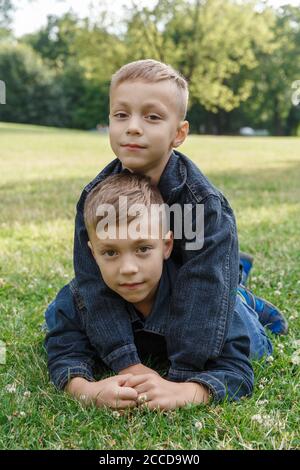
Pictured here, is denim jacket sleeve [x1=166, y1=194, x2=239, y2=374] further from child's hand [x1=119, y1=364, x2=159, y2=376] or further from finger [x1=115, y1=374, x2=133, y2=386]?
finger [x1=115, y1=374, x2=133, y2=386]

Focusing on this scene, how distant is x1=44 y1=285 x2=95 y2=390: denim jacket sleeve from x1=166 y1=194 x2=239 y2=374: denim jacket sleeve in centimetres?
41

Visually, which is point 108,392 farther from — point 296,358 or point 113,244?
point 296,358

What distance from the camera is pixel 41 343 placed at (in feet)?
10.3

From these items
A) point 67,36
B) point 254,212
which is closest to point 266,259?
point 254,212

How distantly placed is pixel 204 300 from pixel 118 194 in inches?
23.0

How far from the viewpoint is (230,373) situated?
99.7 inches

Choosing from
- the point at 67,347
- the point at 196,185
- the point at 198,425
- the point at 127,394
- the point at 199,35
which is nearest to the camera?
the point at 198,425

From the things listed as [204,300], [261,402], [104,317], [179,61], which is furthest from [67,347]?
[179,61]

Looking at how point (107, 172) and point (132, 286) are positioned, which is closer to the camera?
point (132, 286)

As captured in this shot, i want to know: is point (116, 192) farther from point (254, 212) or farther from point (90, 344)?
point (254, 212)

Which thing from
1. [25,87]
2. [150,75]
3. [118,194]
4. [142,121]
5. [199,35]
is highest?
[199,35]

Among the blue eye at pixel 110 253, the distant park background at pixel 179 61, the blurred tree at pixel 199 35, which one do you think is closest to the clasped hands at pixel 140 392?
the blue eye at pixel 110 253

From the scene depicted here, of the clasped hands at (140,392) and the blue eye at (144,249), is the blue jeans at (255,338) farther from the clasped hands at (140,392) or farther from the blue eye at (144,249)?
the blue eye at (144,249)

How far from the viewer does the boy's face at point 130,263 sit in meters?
2.50
